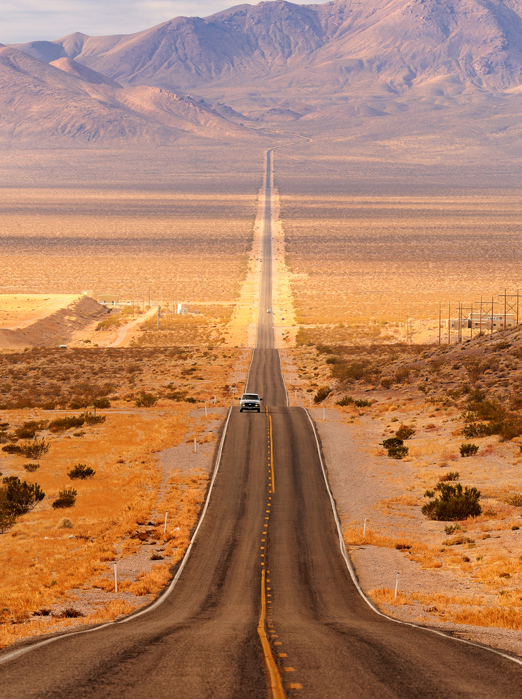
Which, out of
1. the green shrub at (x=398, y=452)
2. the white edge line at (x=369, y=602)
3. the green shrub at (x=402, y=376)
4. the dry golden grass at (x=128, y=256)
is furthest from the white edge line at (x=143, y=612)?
the dry golden grass at (x=128, y=256)

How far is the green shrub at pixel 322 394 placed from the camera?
2175 inches

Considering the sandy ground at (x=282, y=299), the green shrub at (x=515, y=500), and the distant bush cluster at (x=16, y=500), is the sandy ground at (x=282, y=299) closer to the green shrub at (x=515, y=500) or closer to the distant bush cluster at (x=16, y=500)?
the distant bush cluster at (x=16, y=500)

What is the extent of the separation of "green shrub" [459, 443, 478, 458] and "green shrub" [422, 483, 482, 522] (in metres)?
5.97

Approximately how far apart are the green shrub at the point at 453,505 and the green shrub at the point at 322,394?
2606 cm

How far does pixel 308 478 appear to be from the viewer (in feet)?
111

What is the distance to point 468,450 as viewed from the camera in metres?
35.1

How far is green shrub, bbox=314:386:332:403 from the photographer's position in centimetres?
5525

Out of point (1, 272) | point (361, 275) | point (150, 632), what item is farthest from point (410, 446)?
point (1, 272)

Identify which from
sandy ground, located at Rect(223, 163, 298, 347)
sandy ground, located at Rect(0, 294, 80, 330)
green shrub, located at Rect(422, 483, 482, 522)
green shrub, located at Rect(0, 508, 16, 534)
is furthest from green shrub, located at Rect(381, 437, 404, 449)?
sandy ground, located at Rect(0, 294, 80, 330)

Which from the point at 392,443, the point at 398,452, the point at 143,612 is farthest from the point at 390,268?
the point at 143,612

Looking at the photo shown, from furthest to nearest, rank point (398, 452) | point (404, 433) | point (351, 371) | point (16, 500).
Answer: point (351, 371), point (404, 433), point (398, 452), point (16, 500)

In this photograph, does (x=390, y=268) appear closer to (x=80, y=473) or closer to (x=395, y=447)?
(x=395, y=447)

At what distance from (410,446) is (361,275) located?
94.3 metres

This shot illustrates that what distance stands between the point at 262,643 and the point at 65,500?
56.0ft
